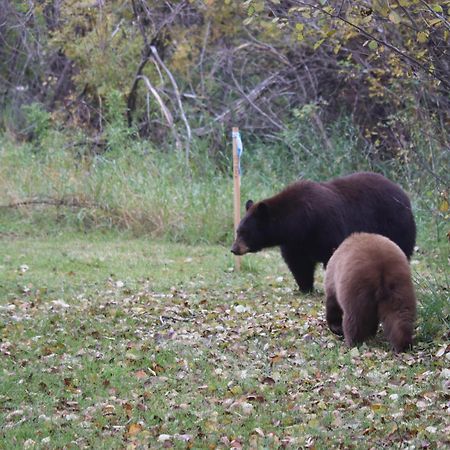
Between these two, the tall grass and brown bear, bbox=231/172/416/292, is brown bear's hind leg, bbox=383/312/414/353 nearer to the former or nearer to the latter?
brown bear, bbox=231/172/416/292

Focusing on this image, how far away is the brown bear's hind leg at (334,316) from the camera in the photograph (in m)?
8.85

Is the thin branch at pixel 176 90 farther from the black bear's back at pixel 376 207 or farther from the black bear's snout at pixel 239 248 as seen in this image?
the black bear's back at pixel 376 207

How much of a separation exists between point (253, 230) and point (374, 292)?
12.4 feet

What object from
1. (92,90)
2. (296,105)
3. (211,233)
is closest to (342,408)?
(211,233)

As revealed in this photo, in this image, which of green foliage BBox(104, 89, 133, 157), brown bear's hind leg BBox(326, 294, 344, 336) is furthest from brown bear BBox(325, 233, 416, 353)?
green foliage BBox(104, 89, 133, 157)

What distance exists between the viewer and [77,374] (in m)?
7.88

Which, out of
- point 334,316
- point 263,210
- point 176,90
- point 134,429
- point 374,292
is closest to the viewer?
point 134,429

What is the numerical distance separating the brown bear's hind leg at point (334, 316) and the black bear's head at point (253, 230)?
260 cm

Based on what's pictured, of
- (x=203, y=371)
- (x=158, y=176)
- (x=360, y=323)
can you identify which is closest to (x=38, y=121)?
(x=158, y=176)

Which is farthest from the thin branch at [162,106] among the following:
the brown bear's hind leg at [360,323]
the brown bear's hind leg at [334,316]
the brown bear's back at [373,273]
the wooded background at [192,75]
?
the brown bear's hind leg at [360,323]

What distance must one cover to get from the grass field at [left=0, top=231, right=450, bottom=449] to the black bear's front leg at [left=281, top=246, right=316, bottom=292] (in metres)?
0.16

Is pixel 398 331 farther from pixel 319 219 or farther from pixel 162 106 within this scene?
pixel 162 106

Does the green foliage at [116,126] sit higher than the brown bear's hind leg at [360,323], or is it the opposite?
the brown bear's hind leg at [360,323]

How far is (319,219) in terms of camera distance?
1114cm
